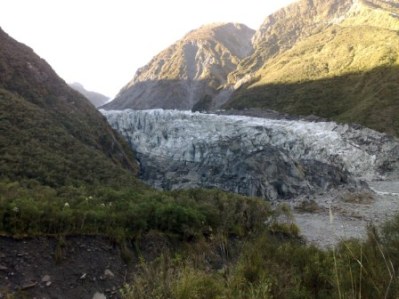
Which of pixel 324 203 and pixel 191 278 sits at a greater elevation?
pixel 191 278

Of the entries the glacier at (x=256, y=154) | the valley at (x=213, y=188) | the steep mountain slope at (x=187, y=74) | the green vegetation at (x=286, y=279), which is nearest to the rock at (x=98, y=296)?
the valley at (x=213, y=188)

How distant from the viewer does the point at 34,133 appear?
730 inches

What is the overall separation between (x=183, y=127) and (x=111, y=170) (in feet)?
72.0

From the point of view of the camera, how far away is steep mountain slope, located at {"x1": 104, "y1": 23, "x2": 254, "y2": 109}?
107250 millimetres

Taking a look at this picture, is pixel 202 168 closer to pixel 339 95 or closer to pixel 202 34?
pixel 339 95

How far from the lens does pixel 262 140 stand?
35.9 metres

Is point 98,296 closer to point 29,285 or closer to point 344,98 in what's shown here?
point 29,285

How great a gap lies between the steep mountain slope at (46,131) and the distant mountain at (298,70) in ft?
93.5

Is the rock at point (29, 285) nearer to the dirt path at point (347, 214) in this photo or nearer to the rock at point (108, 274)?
the rock at point (108, 274)

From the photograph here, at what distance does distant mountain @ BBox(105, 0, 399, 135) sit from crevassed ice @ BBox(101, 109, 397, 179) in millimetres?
4752

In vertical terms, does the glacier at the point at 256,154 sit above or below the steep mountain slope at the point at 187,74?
below

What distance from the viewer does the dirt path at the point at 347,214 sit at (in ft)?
52.4

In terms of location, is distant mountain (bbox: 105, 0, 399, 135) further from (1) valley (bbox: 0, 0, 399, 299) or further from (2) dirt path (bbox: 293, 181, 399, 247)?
(2) dirt path (bbox: 293, 181, 399, 247)

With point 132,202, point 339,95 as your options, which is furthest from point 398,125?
point 132,202
